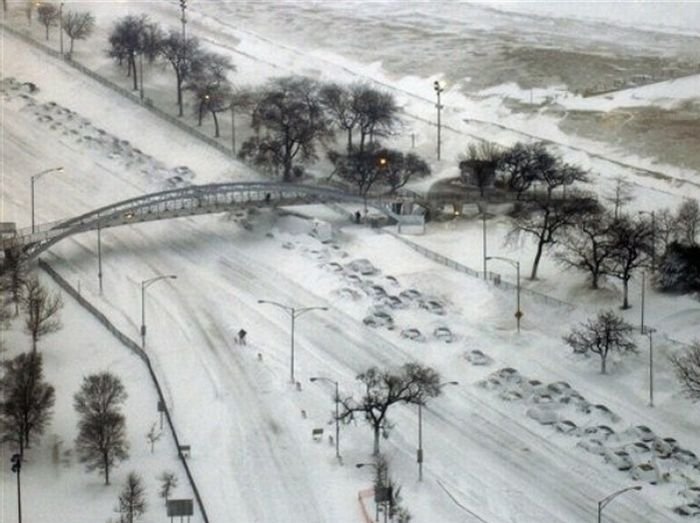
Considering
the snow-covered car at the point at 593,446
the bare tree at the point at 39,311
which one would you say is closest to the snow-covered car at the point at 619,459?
the snow-covered car at the point at 593,446

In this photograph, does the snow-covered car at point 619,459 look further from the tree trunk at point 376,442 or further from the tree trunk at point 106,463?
the tree trunk at point 106,463

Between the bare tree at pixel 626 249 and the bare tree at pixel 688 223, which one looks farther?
the bare tree at pixel 688 223

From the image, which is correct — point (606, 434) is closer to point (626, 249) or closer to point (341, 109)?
point (626, 249)

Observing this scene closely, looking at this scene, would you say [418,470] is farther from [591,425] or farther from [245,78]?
[245,78]

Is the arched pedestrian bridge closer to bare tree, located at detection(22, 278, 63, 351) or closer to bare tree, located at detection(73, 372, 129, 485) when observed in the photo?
bare tree, located at detection(22, 278, 63, 351)

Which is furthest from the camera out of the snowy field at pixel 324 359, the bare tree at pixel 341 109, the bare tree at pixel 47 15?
the bare tree at pixel 47 15
